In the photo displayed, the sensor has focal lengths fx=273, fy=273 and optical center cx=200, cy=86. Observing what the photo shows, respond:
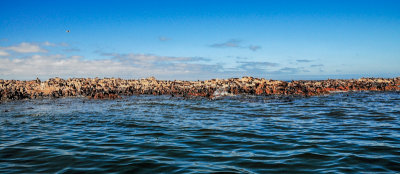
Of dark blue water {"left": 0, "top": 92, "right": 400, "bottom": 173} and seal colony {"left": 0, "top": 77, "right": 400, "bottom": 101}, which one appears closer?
dark blue water {"left": 0, "top": 92, "right": 400, "bottom": 173}

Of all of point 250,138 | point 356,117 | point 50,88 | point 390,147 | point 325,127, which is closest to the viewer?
point 390,147

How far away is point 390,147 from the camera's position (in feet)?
28.3

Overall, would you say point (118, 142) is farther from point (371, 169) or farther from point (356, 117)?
point (356, 117)

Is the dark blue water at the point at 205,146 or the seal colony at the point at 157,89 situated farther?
the seal colony at the point at 157,89

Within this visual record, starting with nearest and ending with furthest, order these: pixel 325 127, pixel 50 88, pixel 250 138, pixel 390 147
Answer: pixel 390 147
pixel 250 138
pixel 325 127
pixel 50 88

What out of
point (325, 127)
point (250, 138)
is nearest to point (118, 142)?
point (250, 138)

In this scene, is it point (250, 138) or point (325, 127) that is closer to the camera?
point (250, 138)

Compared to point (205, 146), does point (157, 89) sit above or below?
above

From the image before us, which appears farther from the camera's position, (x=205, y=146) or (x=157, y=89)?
(x=157, y=89)

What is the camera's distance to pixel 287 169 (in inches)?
267

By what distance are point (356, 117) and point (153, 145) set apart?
11.6m

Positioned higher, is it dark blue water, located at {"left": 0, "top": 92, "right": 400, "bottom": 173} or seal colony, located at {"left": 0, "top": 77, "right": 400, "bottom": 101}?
seal colony, located at {"left": 0, "top": 77, "right": 400, "bottom": 101}

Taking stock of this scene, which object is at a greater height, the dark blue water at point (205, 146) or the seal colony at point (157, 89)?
the seal colony at point (157, 89)

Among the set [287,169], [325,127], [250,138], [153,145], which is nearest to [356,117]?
[325,127]
